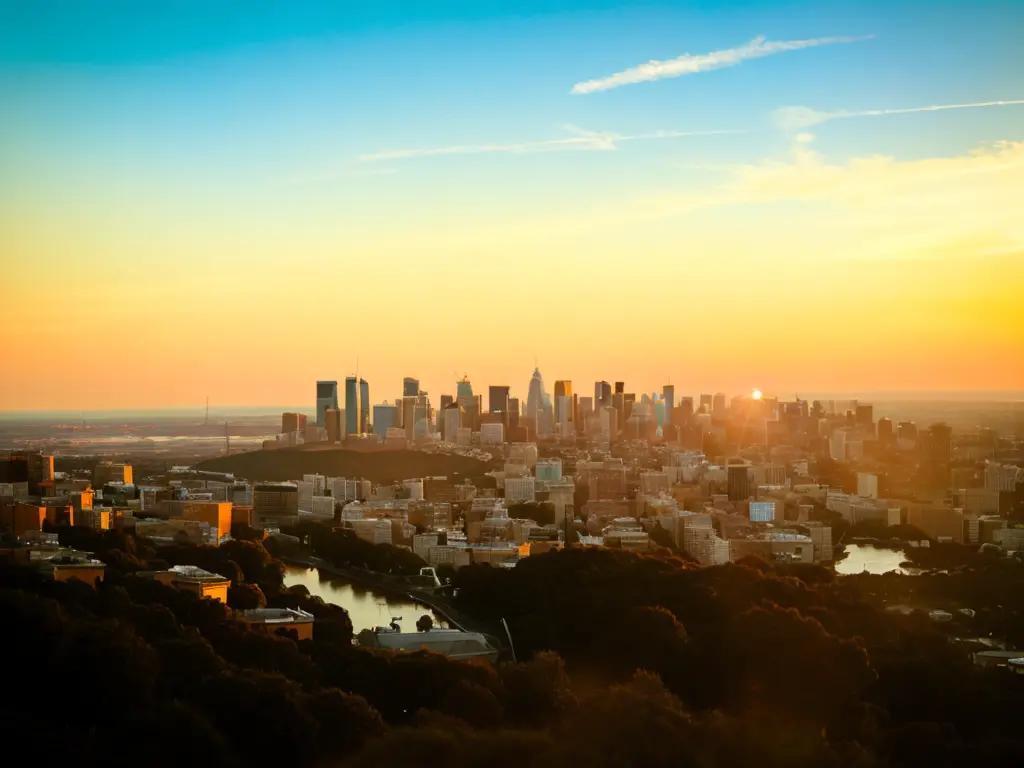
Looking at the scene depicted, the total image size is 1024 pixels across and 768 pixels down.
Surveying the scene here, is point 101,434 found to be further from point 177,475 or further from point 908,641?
point 908,641

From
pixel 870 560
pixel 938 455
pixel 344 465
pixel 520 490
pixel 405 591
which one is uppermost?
pixel 938 455

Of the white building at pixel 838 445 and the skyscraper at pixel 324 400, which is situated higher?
the skyscraper at pixel 324 400

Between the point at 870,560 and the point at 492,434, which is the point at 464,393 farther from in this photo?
the point at 870,560

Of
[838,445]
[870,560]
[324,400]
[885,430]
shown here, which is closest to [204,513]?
[870,560]

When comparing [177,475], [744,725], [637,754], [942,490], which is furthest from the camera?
[177,475]

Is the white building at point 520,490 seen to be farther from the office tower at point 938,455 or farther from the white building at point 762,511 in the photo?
the office tower at point 938,455

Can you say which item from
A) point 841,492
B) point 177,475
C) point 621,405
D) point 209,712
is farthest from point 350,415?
point 209,712

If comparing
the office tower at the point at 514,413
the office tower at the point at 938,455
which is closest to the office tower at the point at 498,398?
the office tower at the point at 514,413
